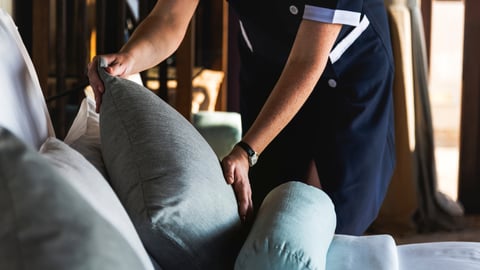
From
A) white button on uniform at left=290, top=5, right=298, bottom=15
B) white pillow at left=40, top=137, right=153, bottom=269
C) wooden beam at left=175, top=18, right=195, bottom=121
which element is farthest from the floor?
white pillow at left=40, top=137, right=153, bottom=269

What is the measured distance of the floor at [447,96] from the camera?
4.03 m

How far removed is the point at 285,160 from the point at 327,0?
0.56 meters

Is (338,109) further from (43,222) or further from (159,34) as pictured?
(43,222)

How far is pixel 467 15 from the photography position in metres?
4.34

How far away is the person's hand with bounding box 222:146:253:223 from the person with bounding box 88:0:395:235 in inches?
14.7

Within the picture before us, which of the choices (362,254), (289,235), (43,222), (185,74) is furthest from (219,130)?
(43,222)

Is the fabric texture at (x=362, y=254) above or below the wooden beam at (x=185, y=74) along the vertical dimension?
above

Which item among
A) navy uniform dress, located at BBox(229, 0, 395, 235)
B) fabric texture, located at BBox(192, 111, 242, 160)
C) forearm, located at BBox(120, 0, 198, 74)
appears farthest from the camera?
fabric texture, located at BBox(192, 111, 242, 160)

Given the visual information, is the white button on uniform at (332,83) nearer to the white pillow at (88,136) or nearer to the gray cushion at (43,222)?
the white pillow at (88,136)

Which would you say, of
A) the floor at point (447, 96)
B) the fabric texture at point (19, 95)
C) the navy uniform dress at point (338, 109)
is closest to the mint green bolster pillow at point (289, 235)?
the fabric texture at point (19, 95)

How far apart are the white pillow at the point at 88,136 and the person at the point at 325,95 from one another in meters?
0.15

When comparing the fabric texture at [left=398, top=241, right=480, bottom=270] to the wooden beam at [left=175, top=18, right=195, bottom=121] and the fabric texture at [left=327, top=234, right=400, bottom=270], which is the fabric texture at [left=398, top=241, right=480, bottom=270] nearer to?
the fabric texture at [left=327, top=234, right=400, bottom=270]

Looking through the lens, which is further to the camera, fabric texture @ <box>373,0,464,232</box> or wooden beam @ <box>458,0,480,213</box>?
wooden beam @ <box>458,0,480,213</box>

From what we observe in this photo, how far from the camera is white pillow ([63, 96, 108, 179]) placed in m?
1.42
